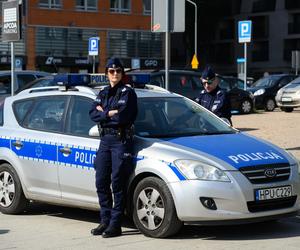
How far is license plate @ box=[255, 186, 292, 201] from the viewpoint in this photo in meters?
6.70

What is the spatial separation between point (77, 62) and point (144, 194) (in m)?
51.2

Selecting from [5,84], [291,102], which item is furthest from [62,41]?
[5,84]

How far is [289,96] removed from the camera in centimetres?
2741

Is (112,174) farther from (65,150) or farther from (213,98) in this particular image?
(213,98)

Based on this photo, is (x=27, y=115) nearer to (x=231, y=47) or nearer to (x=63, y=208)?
(x=63, y=208)

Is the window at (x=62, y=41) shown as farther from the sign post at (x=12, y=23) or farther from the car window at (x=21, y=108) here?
the car window at (x=21, y=108)

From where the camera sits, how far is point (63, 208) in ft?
29.6

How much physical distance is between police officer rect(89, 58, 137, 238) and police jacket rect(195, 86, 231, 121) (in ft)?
9.03

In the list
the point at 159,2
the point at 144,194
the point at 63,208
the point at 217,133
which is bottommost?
the point at 63,208

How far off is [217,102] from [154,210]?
125 inches

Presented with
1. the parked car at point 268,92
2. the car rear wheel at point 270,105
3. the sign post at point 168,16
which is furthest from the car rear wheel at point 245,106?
the sign post at point 168,16

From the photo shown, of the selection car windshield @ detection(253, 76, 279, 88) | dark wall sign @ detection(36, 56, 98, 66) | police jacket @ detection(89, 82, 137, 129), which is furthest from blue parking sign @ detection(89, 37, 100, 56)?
dark wall sign @ detection(36, 56, 98, 66)

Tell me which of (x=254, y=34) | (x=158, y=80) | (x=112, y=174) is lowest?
(x=112, y=174)

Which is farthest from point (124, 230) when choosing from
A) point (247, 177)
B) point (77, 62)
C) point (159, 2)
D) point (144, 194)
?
point (77, 62)
